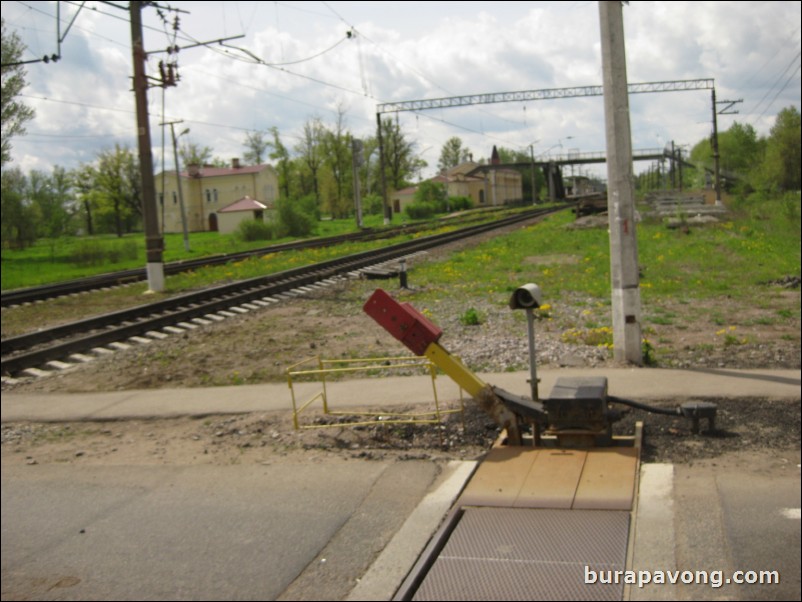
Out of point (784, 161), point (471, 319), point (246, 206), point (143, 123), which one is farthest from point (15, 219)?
point (784, 161)

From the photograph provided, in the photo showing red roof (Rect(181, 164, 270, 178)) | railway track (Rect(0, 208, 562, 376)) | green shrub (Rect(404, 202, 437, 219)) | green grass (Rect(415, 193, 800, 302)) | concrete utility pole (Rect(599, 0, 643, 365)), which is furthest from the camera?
red roof (Rect(181, 164, 270, 178))

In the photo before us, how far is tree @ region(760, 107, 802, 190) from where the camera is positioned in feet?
204

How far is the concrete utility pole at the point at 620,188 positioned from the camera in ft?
31.6

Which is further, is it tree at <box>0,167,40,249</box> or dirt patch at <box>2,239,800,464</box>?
tree at <box>0,167,40,249</box>

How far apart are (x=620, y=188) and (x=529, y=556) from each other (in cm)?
603

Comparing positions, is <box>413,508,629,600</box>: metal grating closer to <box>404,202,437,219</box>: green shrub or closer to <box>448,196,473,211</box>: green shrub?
<box>404,202,437,219</box>: green shrub

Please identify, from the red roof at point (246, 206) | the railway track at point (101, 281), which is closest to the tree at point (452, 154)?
the red roof at point (246, 206)

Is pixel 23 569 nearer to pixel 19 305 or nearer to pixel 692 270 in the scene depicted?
pixel 19 305

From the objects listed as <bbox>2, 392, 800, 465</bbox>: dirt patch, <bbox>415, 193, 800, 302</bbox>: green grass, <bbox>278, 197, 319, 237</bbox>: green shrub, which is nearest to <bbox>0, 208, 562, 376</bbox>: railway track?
<bbox>415, 193, 800, 302</bbox>: green grass

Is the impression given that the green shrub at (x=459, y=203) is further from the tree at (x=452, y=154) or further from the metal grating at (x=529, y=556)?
the metal grating at (x=529, y=556)

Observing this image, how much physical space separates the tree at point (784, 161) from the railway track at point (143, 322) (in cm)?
5045

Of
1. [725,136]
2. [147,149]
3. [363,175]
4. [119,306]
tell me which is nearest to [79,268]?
[147,149]

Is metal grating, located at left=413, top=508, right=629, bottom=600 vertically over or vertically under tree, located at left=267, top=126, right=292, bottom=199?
under

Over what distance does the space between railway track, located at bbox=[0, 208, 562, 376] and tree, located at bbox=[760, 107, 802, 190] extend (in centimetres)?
5045
